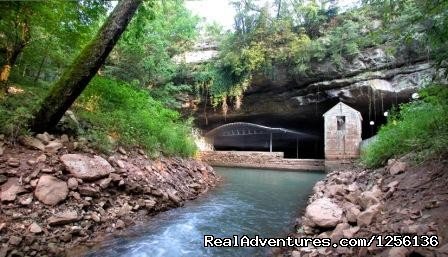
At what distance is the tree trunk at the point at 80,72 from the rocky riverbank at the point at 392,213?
3.96m

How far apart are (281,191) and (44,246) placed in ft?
21.2

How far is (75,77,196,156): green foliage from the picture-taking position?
20.6 ft

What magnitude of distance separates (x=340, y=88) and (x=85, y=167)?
15.6 metres

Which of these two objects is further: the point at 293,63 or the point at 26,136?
the point at 293,63

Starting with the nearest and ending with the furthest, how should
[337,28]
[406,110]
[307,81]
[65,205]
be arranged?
[65,205]
[406,110]
[337,28]
[307,81]

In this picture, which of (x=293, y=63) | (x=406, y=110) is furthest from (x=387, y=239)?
(x=293, y=63)

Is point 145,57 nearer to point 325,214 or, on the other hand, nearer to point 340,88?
point 340,88

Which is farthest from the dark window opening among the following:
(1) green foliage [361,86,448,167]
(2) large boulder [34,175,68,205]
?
(2) large boulder [34,175,68,205]

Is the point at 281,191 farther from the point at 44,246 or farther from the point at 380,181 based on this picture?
the point at 44,246

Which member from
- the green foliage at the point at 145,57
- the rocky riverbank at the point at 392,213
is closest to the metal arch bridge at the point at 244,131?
the green foliage at the point at 145,57

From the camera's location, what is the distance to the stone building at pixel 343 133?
15.8 m

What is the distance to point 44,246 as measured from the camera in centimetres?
335

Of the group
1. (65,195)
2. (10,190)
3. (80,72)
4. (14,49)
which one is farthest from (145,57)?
(10,190)

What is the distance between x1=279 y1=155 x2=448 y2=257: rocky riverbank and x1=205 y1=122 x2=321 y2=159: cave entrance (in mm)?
14811
